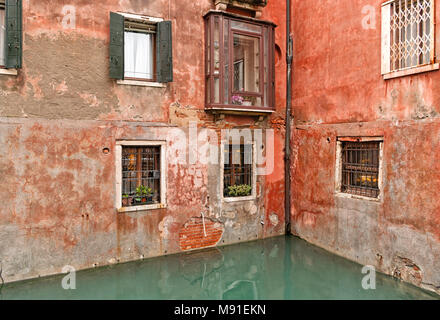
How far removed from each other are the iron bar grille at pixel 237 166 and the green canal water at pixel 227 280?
1.72m

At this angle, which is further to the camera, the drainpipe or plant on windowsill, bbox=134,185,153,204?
the drainpipe

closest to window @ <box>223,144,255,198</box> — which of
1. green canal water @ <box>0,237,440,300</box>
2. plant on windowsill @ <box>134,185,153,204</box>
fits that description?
green canal water @ <box>0,237,440,300</box>

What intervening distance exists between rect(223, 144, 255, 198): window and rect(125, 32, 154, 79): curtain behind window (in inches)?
102

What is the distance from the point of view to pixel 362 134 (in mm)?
7164

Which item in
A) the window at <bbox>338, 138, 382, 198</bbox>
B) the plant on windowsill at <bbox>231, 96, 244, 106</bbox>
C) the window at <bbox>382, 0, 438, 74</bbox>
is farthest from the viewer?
the plant on windowsill at <bbox>231, 96, 244, 106</bbox>

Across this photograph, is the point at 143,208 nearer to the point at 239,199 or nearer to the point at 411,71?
the point at 239,199

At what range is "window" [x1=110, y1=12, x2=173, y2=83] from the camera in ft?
24.1

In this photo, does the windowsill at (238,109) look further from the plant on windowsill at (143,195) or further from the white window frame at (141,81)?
the plant on windowsill at (143,195)

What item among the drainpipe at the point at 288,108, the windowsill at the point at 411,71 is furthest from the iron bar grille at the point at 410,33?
the drainpipe at the point at 288,108

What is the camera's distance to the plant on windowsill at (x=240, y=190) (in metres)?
8.58

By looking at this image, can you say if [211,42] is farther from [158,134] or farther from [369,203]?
[369,203]

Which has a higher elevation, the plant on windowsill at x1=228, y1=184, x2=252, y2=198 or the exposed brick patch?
the plant on windowsill at x1=228, y1=184, x2=252, y2=198

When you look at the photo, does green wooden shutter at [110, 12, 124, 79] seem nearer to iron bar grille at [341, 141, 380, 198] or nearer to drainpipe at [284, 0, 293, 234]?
drainpipe at [284, 0, 293, 234]

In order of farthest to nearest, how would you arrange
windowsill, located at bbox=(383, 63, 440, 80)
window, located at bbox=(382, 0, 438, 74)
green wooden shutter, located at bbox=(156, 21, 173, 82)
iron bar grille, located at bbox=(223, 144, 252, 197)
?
iron bar grille, located at bbox=(223, 144, 252, 197) < green wooden shutter, located at bbox=(156, 21, 173, 82) < window, located at bbox=(382, 0, 438, 74) < windowsill, located at bbox=(383, 63, 440, 80)
